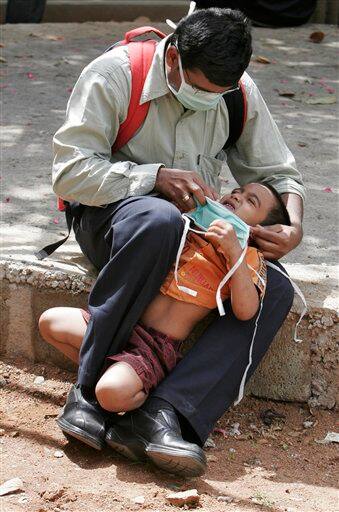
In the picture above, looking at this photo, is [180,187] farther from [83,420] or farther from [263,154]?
[83,420]

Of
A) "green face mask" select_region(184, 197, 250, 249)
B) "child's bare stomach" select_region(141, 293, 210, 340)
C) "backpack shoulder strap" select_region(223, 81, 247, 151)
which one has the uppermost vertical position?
"backpack shoulder strap" select_region(223, 81, 247, 151)

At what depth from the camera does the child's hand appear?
3367 millimetres

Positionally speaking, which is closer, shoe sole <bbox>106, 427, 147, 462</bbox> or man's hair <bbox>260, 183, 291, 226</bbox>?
shoe sole <bbox>106, 427, 147, 462</bbox>

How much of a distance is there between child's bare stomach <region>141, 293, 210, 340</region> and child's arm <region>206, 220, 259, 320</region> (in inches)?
6.7

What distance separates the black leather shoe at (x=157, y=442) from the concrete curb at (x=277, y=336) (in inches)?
22.3

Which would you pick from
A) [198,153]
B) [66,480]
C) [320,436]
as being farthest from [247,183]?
[66,480]

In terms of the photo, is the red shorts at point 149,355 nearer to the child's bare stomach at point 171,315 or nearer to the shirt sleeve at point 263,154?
the child's bare stomach at point 171,315

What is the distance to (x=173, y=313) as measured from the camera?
138 inches

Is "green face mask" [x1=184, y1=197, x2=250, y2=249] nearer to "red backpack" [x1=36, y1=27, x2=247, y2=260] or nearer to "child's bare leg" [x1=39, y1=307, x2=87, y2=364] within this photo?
"red backpack" [x1=36, y1=27, x2=247, y2=260]

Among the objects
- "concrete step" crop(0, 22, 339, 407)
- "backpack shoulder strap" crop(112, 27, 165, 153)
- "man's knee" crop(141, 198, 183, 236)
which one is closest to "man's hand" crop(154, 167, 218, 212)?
"man's knee" crop(141, 198, 183, 236)

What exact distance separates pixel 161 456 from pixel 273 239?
890 mm

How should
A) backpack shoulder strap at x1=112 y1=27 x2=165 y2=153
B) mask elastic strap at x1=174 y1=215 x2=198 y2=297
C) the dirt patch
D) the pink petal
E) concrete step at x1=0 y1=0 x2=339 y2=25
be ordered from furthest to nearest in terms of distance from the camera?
concrete step at x1=0 y1=0 x2=339 y2=25, the pink petal, backpack shoulder strap at x1=112 y1=27 x2=165 y2=153, mask elastic strap at x1=174 y1=215 x2=198 y2=297, the dirt patch

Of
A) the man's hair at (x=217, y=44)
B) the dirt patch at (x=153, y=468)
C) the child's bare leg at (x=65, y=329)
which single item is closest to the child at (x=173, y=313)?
the child's bare leg at (x=65, y=329)

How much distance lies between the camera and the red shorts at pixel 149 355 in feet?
11.1
